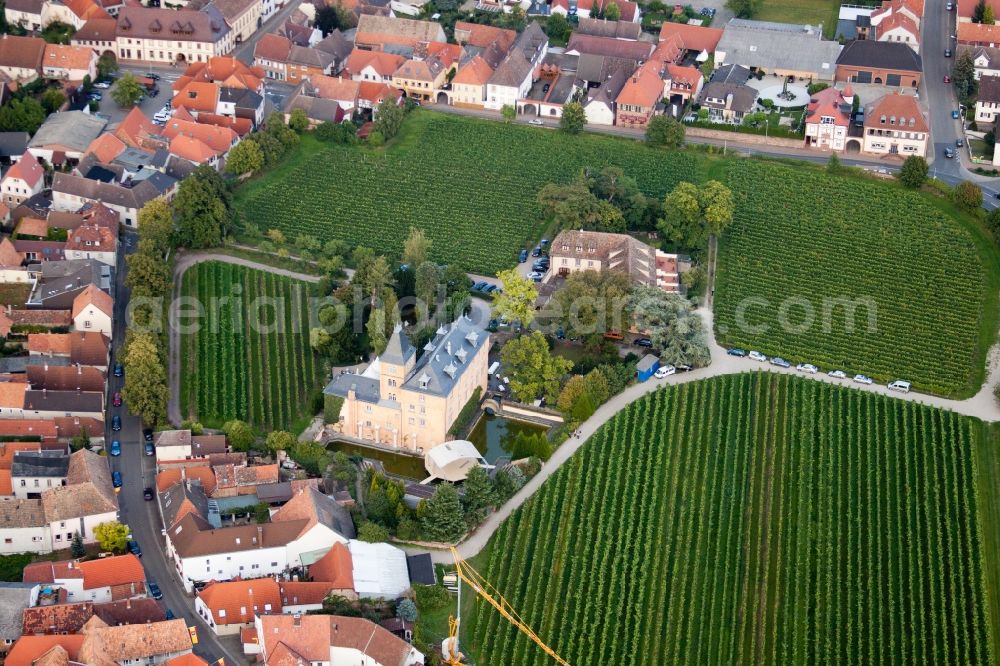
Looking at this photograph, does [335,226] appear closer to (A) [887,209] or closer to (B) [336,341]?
(B) [336,341]

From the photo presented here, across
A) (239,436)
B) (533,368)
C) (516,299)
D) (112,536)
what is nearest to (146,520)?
(112,536)

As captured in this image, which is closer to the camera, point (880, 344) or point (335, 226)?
point (880, 344)

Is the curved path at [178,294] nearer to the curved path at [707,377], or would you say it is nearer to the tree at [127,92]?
the curved path at [707,377]

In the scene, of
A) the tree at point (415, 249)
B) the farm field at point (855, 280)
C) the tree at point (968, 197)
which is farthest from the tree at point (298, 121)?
the tree at point (968, 197)

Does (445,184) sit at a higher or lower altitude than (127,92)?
lower

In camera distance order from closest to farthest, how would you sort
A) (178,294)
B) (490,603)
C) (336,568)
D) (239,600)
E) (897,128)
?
(239,600) < (336,568) < (490,603) < (178,294) < (897,128)

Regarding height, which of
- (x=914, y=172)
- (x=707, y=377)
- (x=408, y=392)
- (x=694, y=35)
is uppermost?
(x=694, y=35)

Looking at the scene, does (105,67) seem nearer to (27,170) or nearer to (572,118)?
(27,170)

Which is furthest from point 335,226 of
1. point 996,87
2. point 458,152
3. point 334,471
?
point 996,87

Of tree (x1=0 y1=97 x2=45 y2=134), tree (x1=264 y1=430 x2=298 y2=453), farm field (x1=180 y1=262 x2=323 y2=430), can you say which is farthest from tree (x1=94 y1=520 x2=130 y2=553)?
tree (x1=0 y1=97 x2=45 y2=134)
